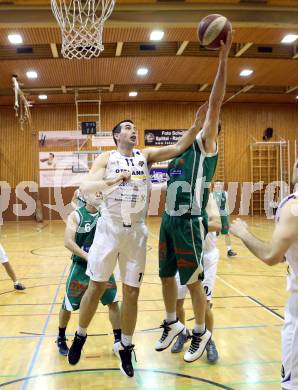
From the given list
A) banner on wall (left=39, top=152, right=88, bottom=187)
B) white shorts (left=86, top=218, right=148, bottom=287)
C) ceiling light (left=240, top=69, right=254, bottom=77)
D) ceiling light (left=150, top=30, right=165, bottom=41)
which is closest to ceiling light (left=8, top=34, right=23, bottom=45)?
ceiling light (left=150, top=30, right=165, bottom=41)

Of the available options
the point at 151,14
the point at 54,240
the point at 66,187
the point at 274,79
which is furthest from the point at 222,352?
the point at 66,187

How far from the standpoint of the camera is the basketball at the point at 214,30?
149 inches

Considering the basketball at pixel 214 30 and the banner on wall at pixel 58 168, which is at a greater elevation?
the basketball at pixel 214 30

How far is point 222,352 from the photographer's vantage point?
16.1 feet

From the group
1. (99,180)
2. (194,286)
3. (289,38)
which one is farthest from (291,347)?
(289,38)

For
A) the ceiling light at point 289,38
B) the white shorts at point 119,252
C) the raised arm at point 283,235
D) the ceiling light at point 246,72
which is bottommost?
the white shorts at point 119,252

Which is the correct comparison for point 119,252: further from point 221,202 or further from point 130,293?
point 221,202

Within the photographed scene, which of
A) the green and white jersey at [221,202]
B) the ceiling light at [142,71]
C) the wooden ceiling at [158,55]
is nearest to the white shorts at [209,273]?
the green and white jersey at [221,202]

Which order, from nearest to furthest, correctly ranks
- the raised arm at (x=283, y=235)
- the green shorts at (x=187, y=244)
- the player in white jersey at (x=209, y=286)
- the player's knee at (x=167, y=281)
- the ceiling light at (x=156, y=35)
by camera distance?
the raised arm at (x=283, y=235)
the green shorts at (x=187, y=244)
the player's knee at (x=167, y=281)
the player in white jersey at (x=209, y=286)
the ceiling light at (x=156, y=35)

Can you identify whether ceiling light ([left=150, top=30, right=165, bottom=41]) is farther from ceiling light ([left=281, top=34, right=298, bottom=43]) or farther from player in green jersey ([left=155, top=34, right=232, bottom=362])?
player in green jersey ([left=155, top=34, right=232, bottom=362])

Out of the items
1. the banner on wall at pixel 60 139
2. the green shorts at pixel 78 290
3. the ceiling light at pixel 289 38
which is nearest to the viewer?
the green shorts at pixel 78 290

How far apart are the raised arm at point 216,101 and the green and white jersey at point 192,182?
0.25ft

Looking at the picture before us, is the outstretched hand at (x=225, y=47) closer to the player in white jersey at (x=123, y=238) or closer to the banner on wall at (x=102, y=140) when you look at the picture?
the player in white jersey at (x=123, y=238)

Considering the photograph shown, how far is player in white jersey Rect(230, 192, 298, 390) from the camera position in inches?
102
